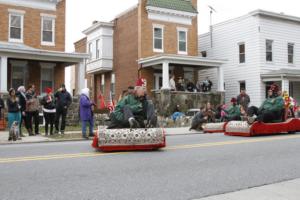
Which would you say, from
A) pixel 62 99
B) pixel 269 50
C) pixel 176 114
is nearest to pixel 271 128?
pixel 62 99

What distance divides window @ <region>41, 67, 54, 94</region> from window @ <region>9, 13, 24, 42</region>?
2.45 m

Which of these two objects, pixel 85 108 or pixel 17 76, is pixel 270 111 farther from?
pixel 17 76

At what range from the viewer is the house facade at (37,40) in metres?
24.8

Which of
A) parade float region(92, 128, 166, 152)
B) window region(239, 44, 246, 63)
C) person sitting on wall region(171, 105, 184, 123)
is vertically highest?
window region(239, 44, 246, 63)

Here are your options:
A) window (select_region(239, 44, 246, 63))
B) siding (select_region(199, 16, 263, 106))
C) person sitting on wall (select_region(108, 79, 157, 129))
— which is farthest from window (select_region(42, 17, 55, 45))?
person sitting on wall (select_region(108, 79, 157, 129))

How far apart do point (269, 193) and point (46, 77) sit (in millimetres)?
22827

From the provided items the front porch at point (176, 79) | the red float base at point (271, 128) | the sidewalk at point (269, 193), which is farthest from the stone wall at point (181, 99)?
the sidewalk at point (269, 193)

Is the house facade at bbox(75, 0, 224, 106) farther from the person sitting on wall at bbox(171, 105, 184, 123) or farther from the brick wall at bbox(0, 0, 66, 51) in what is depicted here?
the brick wall at bbox(0, 0, 66, 51)

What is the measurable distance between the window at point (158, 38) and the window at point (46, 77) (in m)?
7.95

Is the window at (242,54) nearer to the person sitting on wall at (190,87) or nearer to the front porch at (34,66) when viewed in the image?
the person sitting on wall at (190,87)

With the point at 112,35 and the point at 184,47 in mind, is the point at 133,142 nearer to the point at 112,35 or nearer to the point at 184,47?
the point at 184,47

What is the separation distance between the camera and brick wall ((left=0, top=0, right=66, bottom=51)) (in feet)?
82.4

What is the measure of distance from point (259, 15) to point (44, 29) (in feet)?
52.0

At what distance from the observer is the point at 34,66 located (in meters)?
26.0
